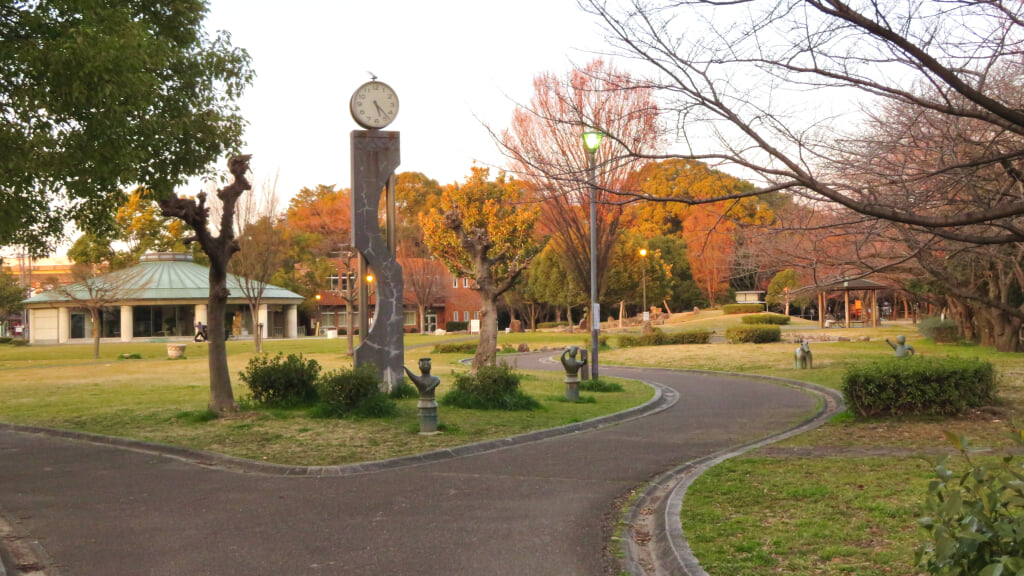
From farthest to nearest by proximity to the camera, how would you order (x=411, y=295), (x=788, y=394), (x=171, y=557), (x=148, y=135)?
1. (x=411, y=295)
2. (x=788, y=394)
3. (x=148, y=135)
4. (x=171, y=557)

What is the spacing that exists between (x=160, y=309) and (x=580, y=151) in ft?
147

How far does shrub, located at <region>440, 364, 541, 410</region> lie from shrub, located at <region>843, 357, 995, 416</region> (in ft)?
17.3

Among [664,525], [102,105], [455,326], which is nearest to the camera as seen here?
[664,525]

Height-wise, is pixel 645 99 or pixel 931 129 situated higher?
pixel 645 99

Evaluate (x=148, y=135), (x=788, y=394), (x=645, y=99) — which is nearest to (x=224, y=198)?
(x=148, y=135)

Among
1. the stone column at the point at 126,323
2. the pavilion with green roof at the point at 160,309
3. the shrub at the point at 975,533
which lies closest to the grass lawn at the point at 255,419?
the shrub at the point at 975,533

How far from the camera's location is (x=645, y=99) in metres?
8.49

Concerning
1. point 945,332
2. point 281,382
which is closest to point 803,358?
point 945,332

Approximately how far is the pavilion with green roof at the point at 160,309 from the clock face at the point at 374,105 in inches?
1472

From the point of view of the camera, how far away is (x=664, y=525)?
6426mm

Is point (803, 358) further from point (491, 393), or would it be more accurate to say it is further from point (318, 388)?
point (318, 388)

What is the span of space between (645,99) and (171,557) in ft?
20.0

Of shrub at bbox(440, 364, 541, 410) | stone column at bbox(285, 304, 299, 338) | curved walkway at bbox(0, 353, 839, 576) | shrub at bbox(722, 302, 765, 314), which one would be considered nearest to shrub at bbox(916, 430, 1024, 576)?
curved walkway at bbox(0, 353, 839, 576)

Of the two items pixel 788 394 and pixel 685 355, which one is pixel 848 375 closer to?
pixel 788 394
